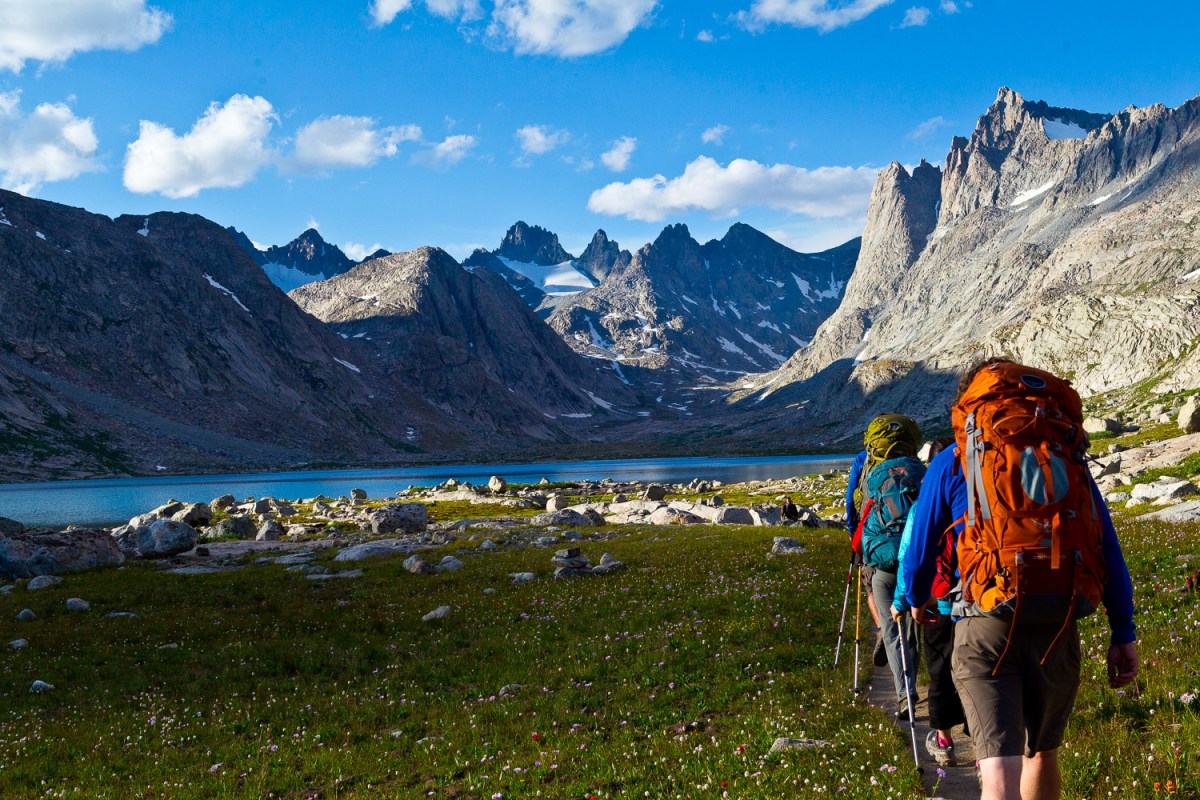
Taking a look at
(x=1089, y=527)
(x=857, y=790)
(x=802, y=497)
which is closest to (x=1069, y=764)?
(x=857, y=790)

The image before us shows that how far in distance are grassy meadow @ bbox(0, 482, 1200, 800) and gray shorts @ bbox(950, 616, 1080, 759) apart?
2644 mm

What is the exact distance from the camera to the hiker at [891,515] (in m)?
9.77

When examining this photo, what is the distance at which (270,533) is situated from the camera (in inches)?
2146

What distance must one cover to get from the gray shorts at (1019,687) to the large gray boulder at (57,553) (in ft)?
143

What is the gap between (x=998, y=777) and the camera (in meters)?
5.86

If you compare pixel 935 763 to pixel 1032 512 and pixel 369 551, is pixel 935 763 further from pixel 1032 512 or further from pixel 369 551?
pixel 369 551

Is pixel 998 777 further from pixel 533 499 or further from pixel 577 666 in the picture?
pixel 533 499

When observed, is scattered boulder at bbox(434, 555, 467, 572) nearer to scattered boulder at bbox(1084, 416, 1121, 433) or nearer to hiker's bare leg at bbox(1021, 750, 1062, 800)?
hiker's bare leg at bbox(1021, 750, 1062, 800)

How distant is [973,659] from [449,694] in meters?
12.2

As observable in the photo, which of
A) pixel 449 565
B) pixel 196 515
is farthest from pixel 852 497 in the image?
pixel 196 515

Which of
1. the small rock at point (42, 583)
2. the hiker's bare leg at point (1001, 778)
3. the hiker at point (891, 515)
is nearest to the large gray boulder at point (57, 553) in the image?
the small rock at point (42, 583)

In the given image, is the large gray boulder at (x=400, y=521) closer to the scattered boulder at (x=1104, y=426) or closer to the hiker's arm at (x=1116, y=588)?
the hiker's arm at (x=1116, y=588)

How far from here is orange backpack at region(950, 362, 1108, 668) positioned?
5625 mm

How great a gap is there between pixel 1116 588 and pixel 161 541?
4957 centimetres
